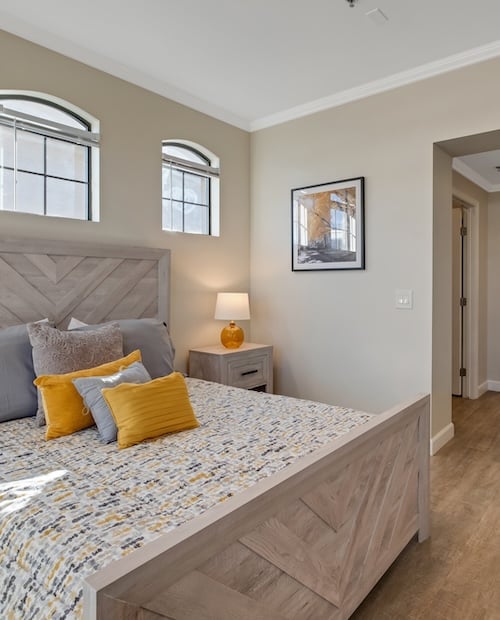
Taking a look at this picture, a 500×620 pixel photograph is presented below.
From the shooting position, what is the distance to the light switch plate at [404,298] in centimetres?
342

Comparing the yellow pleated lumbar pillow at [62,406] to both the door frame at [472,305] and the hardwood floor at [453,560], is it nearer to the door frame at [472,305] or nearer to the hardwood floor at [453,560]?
the hardwood floor at [453,560]

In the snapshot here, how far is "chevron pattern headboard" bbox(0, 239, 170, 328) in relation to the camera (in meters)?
2.71

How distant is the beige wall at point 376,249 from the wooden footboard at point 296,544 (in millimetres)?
1426

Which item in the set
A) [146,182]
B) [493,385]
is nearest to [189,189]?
[146,182]

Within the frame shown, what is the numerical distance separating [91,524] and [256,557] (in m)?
0.46

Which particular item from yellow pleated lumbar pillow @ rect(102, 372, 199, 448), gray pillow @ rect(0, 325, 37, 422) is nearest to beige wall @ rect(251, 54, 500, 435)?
yellow pleated lumbar pillow @ rect(102, 372, 199, 448)

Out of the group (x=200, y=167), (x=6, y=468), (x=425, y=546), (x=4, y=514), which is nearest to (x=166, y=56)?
(x=200, y=167)

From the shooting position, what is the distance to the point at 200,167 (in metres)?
3.93

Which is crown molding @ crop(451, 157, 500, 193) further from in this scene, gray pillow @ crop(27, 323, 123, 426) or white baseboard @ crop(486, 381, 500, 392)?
gray pillow @ crop(27, 323, 123, 426)

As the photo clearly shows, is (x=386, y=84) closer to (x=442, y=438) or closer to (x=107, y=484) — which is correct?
(x=442, y=438)

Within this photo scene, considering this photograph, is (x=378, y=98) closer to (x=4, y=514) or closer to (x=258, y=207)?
(x=258, y=207)

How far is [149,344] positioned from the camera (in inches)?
108

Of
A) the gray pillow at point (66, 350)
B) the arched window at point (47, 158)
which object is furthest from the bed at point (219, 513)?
the arched window at point (47, 158)

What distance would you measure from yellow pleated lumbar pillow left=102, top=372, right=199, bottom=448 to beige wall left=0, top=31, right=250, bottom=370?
144cm
